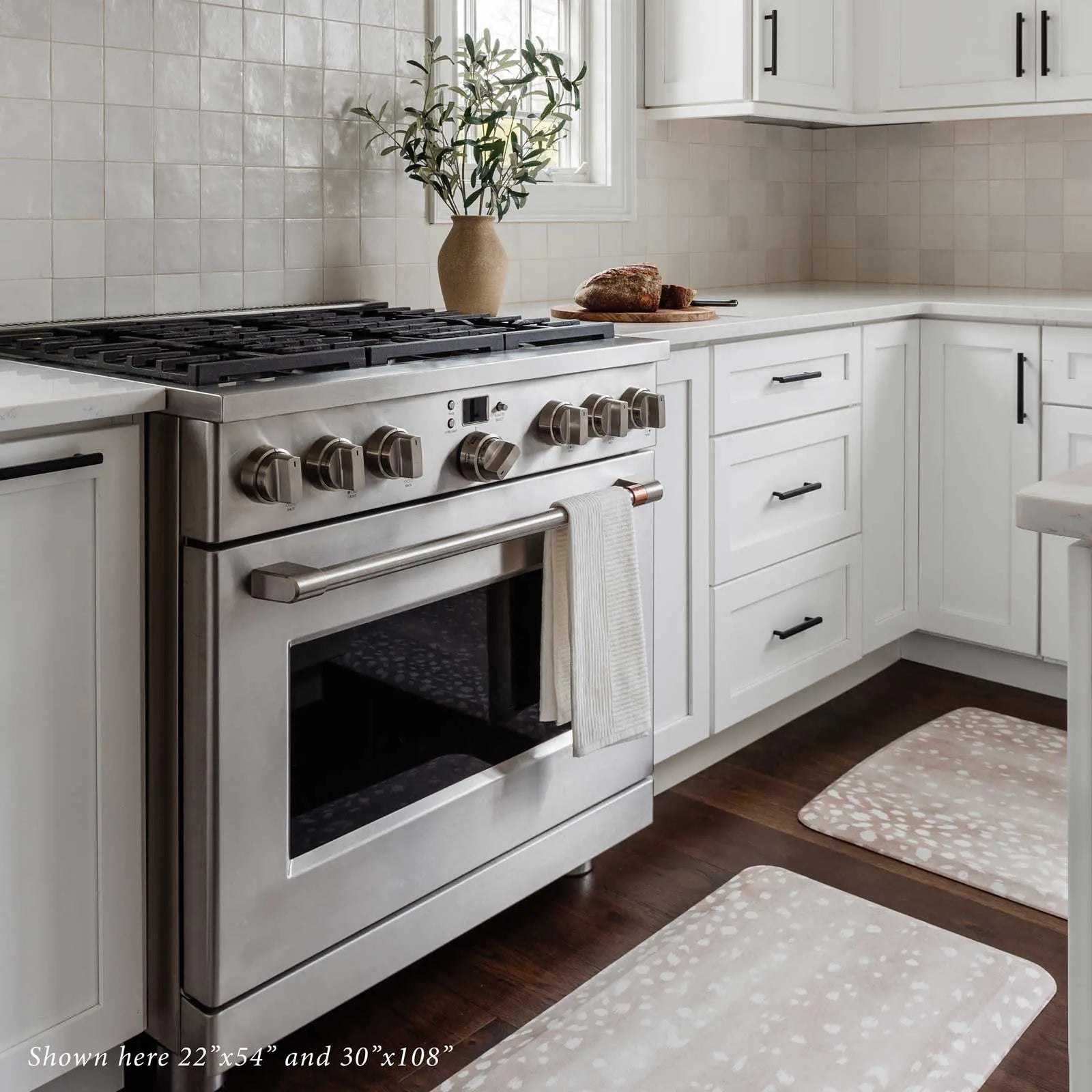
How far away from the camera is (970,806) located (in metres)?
2.36

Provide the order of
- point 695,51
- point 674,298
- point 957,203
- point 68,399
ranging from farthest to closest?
1. point 957,203
2. point 695,51
3. point 674,298
4. point 68,399

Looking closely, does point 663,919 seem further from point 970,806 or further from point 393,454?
point 393,454

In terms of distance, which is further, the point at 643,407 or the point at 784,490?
the point at 784,490

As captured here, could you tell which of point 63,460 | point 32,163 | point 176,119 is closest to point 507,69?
point 176,119

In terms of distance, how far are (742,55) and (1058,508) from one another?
→ 235 centimetres

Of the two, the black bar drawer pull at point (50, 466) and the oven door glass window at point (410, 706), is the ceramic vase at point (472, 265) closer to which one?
the oven door glass window at point (410, 706)

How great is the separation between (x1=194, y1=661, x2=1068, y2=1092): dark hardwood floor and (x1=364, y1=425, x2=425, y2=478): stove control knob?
796 mm

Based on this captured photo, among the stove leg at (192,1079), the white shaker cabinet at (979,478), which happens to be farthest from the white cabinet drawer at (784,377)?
the stove leg at (192,1079)

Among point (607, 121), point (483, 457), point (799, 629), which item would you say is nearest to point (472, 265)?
point (483, 457)

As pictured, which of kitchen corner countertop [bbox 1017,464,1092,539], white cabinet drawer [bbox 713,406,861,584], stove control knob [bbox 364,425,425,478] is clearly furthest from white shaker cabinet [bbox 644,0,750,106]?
kitchen corner countertop [bbox 1017,464,1092,539]

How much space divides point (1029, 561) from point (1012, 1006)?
133cm

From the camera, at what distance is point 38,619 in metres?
1.31

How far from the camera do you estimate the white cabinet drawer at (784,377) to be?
234 cm

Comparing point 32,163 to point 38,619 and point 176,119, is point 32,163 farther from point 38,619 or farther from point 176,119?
point 38,619
